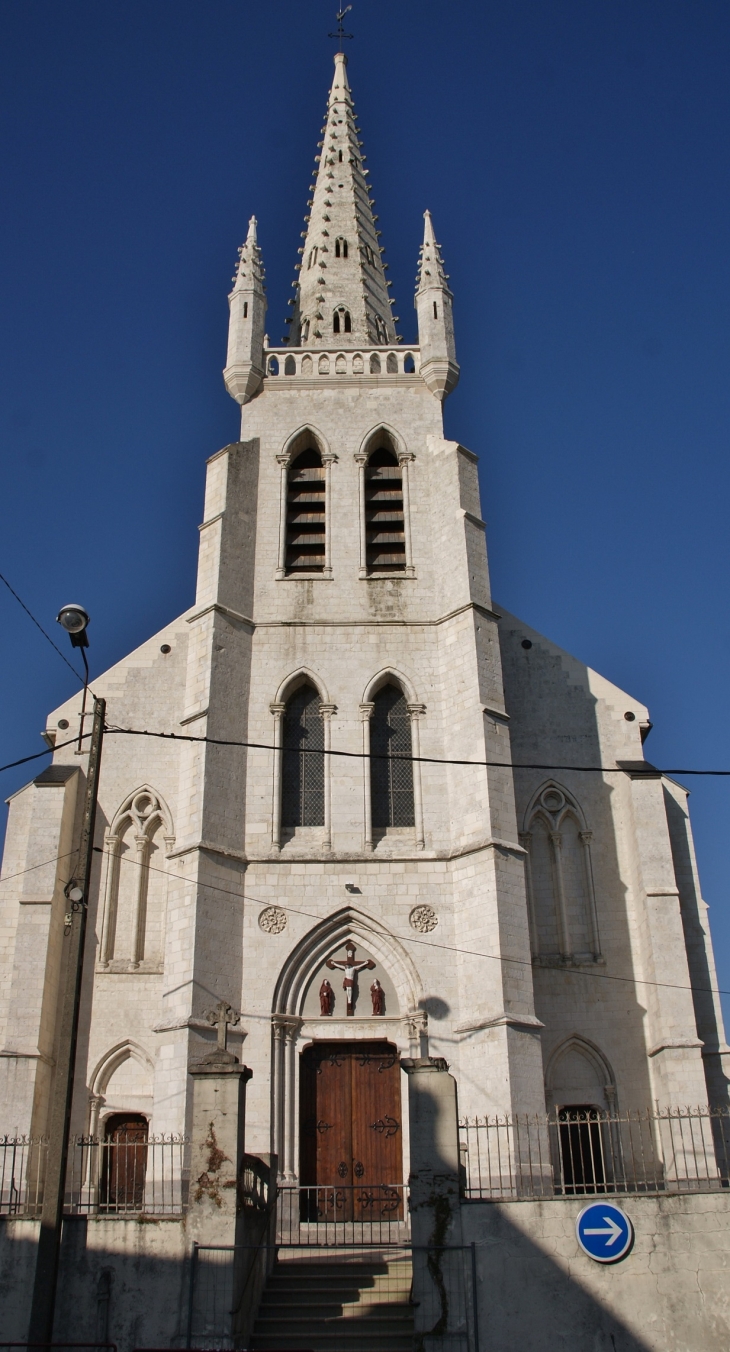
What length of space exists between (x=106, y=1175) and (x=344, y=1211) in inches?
150

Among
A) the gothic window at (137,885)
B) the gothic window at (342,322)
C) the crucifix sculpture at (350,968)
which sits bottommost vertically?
the crucifix sculpture at (350,968)

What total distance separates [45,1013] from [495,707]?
8.46 metres

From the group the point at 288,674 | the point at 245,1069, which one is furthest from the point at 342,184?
the point at 245,1069

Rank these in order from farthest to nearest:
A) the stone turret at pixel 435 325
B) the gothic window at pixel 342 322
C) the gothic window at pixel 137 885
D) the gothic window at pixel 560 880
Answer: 1. the gothic window at pixel 342 322
2. the stone turret at pixel 435 325
3. the gothic window at pixel 560 880
4. the gothic window at pixel 137 885

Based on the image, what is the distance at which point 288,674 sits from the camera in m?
20.1

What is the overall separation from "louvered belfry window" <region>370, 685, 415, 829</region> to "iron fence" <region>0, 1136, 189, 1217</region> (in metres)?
6.10

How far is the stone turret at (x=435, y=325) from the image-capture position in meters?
23.2

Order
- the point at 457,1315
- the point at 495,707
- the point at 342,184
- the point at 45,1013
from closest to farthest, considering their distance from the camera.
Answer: the point at 457,1315 < the point at 45,1013 < the point at 495,707 < the point at 342,184

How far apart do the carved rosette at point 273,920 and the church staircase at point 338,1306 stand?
17.1 feet

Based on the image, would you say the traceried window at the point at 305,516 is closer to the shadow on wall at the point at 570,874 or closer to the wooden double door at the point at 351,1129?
the shadow on wall at the point at 570,874

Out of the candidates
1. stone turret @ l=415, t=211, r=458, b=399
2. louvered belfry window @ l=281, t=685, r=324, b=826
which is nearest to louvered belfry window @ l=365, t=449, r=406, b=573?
stone turret @ l=415, t=211, r=458, b=399

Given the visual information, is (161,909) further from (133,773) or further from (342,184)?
(342,184)

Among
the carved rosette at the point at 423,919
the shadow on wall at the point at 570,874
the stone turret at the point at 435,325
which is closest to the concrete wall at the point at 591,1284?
the carved rosette at the point at 423,919

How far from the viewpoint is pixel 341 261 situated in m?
28.5
